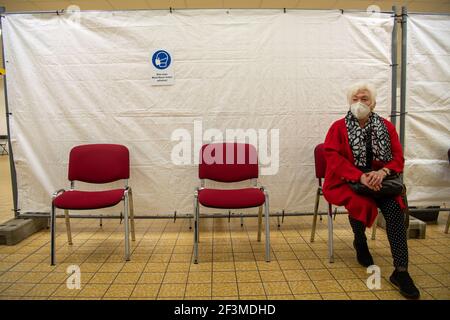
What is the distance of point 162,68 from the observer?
2.86 m

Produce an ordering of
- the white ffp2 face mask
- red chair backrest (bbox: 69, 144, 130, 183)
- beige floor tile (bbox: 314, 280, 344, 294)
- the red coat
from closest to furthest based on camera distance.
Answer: beige floor tile (bbox: 314, 280, 344, 294), the red coat, the white ffp2 face mask, red chair backrest (bbox: 69, 144, 130, 183)

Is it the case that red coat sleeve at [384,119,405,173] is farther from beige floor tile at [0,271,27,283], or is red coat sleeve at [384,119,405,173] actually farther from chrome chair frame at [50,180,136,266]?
beige floor tile at [0,271,27,283]

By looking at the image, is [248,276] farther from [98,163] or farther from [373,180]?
[98,163]

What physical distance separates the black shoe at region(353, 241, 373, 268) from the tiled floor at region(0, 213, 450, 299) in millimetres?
56

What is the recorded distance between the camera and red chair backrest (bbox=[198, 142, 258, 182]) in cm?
276

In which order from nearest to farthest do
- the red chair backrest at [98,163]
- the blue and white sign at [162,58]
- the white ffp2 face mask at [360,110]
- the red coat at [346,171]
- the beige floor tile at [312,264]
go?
the red coat at [346,171] < the white ffp2 face mask at [360,110] < the beige floor tile at [312,264] < the red chair backrest at [98,163] < the blue and white sign at [162,58]

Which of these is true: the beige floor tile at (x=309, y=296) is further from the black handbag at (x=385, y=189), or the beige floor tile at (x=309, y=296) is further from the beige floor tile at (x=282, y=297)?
the black handbag at (x=385, y=189)

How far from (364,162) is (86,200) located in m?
2.09

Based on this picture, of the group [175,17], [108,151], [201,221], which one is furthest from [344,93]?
[108,151]

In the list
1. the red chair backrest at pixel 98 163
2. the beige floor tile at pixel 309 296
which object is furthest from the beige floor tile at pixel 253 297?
the red chair backrest at pixel 98 163

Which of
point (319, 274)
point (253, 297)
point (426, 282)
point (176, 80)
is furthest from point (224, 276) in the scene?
point (176, 80)

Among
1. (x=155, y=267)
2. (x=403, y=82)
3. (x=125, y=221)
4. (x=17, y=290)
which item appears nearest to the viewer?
(x=17, y=290)

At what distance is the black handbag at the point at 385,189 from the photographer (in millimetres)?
2023

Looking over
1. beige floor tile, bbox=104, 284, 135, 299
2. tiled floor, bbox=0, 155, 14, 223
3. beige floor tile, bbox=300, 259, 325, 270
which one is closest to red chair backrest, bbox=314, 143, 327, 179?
beige floor tile, bbox=300, 259, 325, 270
